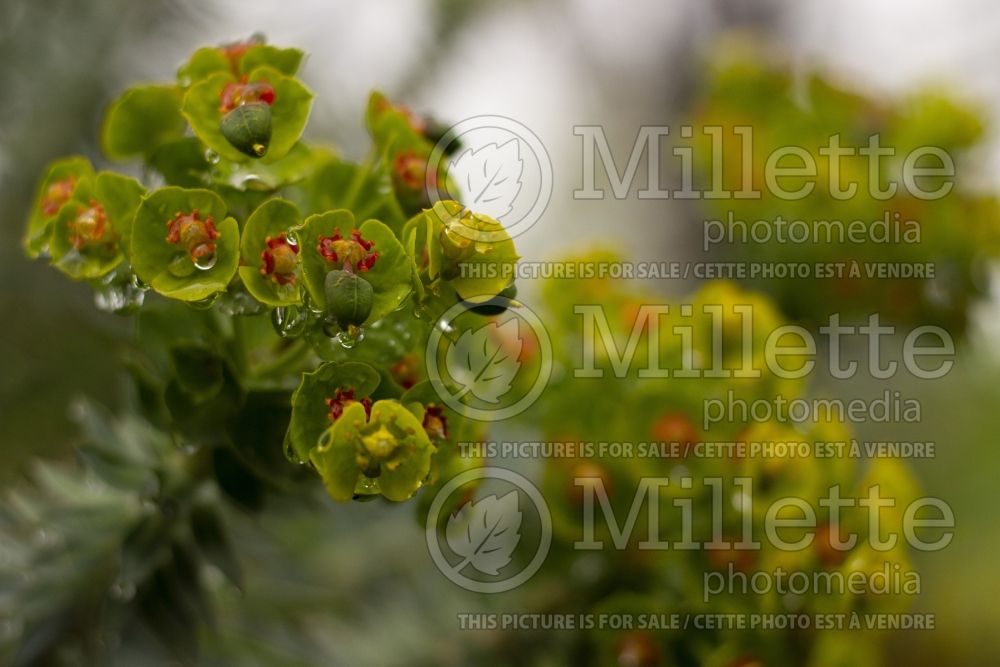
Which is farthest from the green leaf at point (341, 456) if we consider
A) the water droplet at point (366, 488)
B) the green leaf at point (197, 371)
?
the green leaf at point (197, 371)

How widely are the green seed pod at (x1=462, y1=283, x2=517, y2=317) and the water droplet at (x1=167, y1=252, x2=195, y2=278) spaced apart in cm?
13

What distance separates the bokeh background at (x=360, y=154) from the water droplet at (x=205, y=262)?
0.21 meters

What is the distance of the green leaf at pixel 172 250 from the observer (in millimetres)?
416

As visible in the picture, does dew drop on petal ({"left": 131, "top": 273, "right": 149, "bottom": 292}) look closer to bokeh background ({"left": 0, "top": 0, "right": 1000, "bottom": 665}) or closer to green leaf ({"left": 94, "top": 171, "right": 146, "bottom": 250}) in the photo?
green leaf ({"left": 94, "top": 171, "right": 146, "bottom": 250})

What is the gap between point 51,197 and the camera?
479 millimetres

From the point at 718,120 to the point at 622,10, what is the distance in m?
1.00

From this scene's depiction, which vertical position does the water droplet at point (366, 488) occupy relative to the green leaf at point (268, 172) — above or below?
below

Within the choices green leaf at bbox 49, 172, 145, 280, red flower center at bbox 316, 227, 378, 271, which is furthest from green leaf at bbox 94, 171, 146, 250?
red flower center at bbox 316, 227, 378, 271

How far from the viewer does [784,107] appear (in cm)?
94

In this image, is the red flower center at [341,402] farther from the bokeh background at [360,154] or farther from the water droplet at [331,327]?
the bokeh background at [360,154]

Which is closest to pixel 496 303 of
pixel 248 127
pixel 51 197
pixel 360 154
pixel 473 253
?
pixel 473 253

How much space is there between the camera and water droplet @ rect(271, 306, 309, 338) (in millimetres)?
411

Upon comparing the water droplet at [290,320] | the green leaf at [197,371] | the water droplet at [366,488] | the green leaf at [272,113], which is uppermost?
the green leaf at [272,113]

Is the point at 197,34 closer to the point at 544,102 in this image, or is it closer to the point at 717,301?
the point at 717,301
